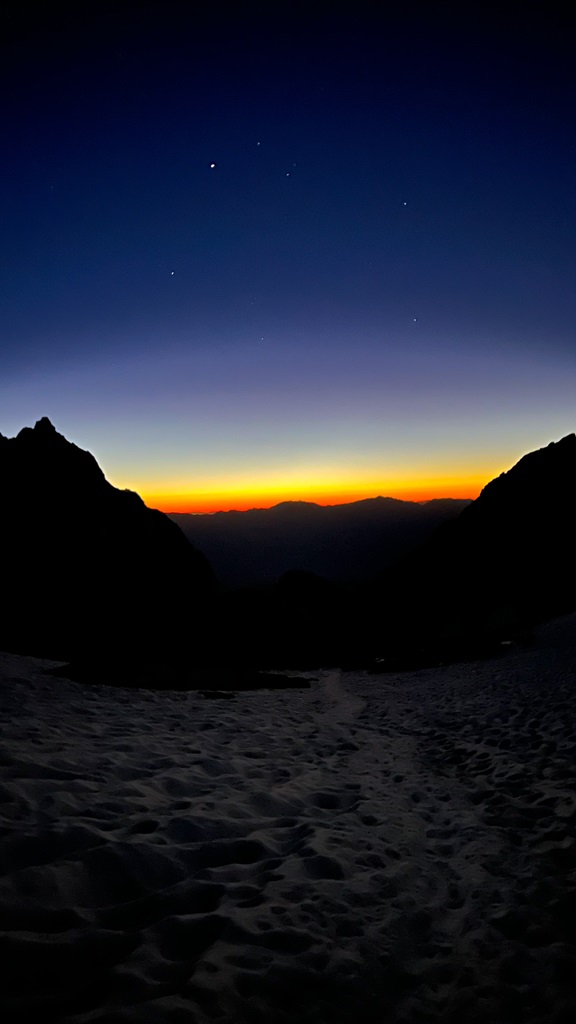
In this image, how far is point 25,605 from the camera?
3744cm

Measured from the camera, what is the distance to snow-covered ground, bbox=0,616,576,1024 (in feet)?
10.5

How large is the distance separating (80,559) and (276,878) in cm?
4347

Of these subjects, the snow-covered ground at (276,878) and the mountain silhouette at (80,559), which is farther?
the mountain silhouette at (80,559)

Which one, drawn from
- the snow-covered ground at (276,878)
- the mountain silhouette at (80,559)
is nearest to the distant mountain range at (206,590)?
the mountain silhouette at (80,559)

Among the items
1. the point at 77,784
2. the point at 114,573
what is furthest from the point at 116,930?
the point at 114,573

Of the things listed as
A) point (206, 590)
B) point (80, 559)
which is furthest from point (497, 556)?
point (80, 559)

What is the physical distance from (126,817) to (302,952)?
7.96 feet

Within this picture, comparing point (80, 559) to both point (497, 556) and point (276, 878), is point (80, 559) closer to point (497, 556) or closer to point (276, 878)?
point (276, 878)

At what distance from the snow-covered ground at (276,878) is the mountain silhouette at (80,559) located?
30.8 m

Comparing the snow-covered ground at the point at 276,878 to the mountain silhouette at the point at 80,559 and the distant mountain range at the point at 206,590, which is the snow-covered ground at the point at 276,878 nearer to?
the distant mountain range at the point at 206,590

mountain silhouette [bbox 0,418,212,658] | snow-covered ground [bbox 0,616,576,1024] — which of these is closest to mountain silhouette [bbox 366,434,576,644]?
mountain silhouette [bbox 0,418,212,658]

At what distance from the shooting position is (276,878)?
178 inches

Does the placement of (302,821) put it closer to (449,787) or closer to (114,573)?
(449,787)

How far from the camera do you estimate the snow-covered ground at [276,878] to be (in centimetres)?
321
